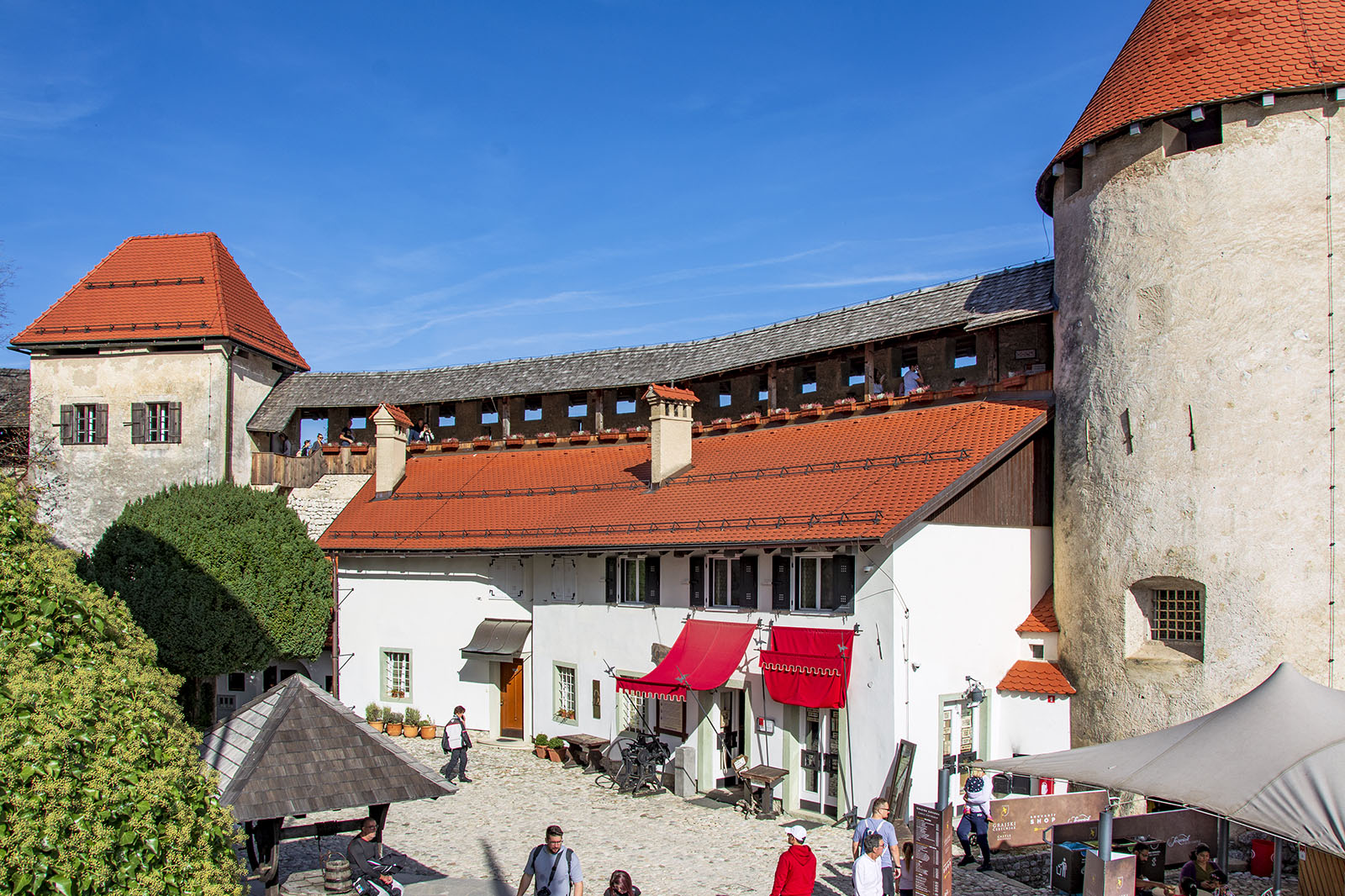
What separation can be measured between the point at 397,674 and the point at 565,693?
18.8 feet

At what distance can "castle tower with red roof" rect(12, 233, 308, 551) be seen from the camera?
31.1m

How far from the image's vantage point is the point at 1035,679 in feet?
63.2

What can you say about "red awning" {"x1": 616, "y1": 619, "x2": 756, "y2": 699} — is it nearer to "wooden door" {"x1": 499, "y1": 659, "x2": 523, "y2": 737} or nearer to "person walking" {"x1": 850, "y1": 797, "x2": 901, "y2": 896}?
"person walking" {"x1": 850, "y1": 797, "x2": 901, "y2": 896}

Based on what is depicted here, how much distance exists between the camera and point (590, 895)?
14320 millimetres

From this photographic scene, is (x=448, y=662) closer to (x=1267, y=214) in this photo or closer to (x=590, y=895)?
(x=590, y=895)

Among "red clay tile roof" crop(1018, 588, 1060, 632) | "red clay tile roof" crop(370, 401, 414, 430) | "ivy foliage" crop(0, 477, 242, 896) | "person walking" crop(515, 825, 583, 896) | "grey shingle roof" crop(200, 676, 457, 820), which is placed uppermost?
"red clay tile roof" crop(370, 401, 414, 430)

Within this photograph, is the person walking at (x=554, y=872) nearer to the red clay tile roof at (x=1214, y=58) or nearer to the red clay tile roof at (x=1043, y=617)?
the red clay tile roof at (x=1043, y=617)

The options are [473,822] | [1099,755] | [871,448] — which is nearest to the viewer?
[1099,755]

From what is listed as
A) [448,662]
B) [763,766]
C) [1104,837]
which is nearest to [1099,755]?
[1104,837]

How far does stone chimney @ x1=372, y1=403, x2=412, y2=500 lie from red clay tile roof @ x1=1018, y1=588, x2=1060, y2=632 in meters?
18.7

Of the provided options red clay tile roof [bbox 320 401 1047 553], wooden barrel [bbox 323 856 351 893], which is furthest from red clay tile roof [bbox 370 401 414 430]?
wooden barrel [bbox 323 856 351 893]

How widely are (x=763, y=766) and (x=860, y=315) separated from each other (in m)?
11.7

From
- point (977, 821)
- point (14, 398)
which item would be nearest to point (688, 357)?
point (977, 821)

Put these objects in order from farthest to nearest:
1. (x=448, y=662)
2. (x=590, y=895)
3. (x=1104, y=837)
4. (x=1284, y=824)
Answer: (x=448, y=662), (x=590, y=895), (x=1104, y=837), (x=1284, y=824)
